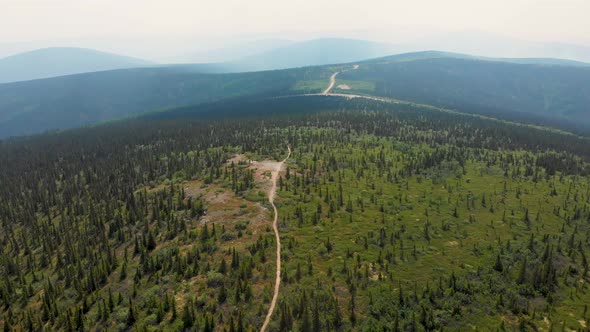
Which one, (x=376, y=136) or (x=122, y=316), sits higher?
(x=376, y=136)

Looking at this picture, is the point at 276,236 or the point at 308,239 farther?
the point at 276,236

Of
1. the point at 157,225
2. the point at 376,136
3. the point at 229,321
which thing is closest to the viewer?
the point at 229,321

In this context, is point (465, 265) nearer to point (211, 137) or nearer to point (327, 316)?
Answer: point (327, 316)

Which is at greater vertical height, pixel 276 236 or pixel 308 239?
pixel 276 236

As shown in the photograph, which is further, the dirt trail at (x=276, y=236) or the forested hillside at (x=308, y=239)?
the forested hillside at (x=308, y=239)

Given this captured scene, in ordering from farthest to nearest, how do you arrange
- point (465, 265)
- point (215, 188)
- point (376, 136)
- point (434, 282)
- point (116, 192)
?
point (376, 136)
point (116, 192)
point (215, 188)
point (465, 265)
point (434, 282)

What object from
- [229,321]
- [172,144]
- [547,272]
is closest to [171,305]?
[229,321]

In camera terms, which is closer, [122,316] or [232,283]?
[122,316]

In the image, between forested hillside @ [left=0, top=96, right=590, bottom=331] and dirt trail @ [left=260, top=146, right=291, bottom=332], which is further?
forested hillside @ [left=0, top=96, right=590, bottom=331]
